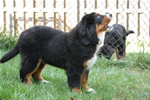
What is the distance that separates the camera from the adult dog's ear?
3.47m

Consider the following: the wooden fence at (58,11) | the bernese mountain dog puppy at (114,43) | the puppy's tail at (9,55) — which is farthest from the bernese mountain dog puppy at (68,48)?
the wooden fence at (58,11)

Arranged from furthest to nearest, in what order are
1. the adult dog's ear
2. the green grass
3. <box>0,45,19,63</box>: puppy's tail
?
<box>0,45,19,63</box>: puppy's tail
the adult dog's ear
the green grass

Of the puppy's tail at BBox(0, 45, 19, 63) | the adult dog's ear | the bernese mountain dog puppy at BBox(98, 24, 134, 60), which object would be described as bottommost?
the bernese mountain dog puppy at BBox(98, 24, 134, 60)

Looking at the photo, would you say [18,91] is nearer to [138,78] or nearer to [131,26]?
[138,78]

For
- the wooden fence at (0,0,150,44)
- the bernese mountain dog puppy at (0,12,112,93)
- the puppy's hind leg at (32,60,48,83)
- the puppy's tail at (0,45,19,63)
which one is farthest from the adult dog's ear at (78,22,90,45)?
the wooden fence at (0,0,150,44)

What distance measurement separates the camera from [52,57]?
3758mm

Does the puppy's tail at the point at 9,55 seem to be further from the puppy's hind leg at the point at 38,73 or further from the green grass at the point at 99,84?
the puppy's hind leg at the point at 38,73

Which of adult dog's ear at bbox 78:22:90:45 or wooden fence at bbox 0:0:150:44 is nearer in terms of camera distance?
adult dog's ear at bbox 78:22:90:45

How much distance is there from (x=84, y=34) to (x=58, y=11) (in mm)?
4535

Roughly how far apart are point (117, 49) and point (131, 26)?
2.29m

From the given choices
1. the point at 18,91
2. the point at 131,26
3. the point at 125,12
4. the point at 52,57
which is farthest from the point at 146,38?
the point at 18,91

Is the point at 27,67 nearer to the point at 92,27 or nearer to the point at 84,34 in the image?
the point at 84,34

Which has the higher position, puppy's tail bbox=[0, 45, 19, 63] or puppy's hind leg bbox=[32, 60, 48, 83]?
puppy's tail bbox=[0, 45, 19, 63]

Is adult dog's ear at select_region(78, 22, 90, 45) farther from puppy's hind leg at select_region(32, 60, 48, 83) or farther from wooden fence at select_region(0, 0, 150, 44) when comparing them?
wooden fence at select_region(0, 0, 150, 44)
